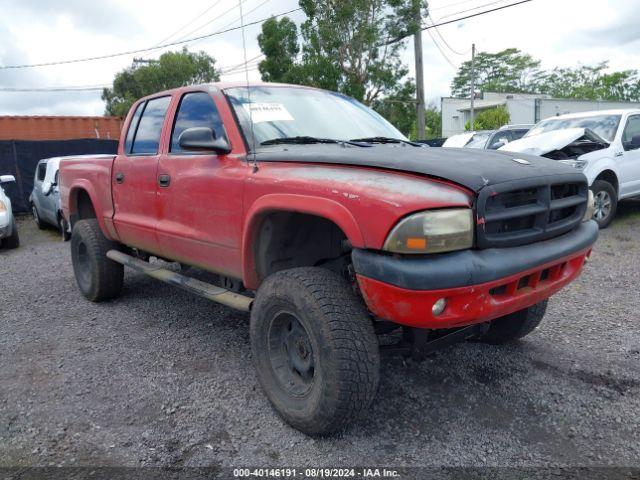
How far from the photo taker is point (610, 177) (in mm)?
8078

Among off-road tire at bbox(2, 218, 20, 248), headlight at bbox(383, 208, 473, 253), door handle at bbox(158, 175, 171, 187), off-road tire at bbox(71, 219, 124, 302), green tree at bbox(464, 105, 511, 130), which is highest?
green tree at bbox(464, 105, 511, 130)

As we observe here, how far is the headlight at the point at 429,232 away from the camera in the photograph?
221 centimetres

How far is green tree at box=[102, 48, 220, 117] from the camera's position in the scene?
38812 millimetres

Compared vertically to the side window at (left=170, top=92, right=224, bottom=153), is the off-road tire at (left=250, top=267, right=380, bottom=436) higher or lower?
lower

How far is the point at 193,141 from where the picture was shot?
3.04 meters

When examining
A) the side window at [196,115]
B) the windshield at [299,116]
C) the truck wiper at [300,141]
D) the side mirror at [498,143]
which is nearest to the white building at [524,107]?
the side mirror at [498,143]

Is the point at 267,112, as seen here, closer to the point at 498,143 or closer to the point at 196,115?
the point at 196,115

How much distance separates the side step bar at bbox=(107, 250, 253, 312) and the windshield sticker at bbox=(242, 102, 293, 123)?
3.67 ft

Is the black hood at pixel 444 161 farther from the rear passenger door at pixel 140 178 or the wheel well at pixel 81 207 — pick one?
the wheel well at pixel 81 207

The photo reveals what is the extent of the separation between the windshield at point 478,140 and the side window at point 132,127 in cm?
1064

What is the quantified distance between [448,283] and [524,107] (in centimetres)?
4472

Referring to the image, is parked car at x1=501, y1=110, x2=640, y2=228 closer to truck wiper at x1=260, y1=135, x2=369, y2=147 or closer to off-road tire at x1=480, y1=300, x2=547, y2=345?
off-road tire at x1=480, y1=300, x2=547, y2=345

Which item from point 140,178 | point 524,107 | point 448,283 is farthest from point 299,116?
point 524,107

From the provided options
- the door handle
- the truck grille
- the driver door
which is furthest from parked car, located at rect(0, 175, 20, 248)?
the driver door
